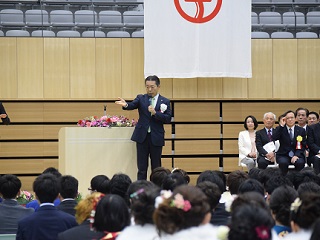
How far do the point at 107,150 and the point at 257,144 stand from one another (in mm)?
2327

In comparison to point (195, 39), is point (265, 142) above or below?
below

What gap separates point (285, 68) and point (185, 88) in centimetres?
193

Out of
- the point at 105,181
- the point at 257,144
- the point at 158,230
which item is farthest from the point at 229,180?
the point at 257,144

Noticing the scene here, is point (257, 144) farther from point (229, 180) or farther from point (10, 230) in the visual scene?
point (10, 230)

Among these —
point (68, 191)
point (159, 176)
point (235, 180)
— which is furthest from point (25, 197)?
point (235, 180)

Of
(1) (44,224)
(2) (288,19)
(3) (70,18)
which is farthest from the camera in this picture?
(2) (288,19)

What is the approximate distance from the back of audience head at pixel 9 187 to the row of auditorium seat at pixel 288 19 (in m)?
7.90

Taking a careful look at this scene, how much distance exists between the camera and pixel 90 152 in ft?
29.9

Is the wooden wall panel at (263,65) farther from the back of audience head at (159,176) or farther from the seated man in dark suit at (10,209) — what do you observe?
the seated man in dark suit at (10,209)

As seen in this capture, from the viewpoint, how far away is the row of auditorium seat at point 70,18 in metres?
12.4

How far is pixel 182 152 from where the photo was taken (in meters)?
12.7

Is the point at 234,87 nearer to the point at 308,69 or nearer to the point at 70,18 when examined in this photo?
the point at 308,69

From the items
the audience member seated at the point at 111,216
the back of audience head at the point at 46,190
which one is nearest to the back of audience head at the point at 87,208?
the audience member seated at the point at 111,216

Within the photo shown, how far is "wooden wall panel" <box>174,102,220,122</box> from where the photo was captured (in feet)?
41.6
